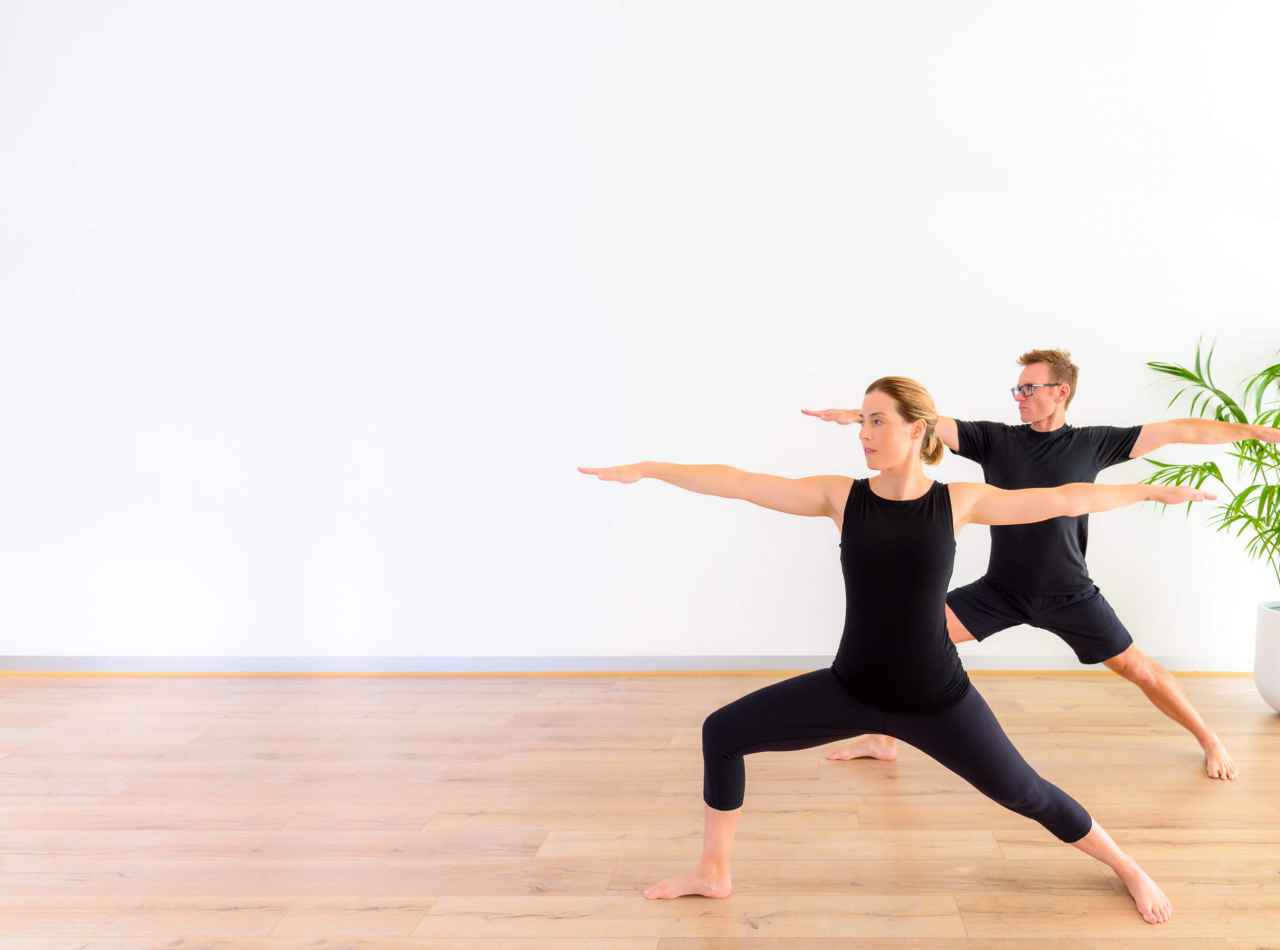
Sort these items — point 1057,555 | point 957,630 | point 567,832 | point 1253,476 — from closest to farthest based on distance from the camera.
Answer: point 567,832 → point 1057,555 → point 957,630 → point 1253,476

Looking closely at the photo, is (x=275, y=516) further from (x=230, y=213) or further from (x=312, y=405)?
(x=230, y=213)

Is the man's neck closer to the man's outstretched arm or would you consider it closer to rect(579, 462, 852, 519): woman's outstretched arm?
the man's outstretched arm

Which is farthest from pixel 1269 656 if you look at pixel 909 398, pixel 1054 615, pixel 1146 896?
pixel 909 398

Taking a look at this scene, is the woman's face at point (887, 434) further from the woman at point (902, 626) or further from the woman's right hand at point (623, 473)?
the woman's right hand at point (623, 473)

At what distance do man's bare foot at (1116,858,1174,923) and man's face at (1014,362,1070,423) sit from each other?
4.49 ft

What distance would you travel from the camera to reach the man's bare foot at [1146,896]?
2174 millimetres

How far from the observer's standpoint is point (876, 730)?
221cm

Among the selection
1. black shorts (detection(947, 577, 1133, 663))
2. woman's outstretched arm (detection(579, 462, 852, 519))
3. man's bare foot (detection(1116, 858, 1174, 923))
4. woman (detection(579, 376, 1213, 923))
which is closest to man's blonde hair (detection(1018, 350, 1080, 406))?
black shorts (detection(947, 577, 1133, 663))

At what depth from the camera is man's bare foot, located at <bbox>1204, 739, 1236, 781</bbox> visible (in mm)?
3090

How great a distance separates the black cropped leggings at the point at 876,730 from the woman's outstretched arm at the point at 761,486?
384 mm

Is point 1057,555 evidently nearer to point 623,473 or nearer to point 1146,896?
point 1146,896

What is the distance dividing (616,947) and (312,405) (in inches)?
125

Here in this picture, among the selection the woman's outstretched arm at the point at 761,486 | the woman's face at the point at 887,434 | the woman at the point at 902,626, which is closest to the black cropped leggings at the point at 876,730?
the woman at the point at 902,626

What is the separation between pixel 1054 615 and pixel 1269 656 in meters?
1.30
